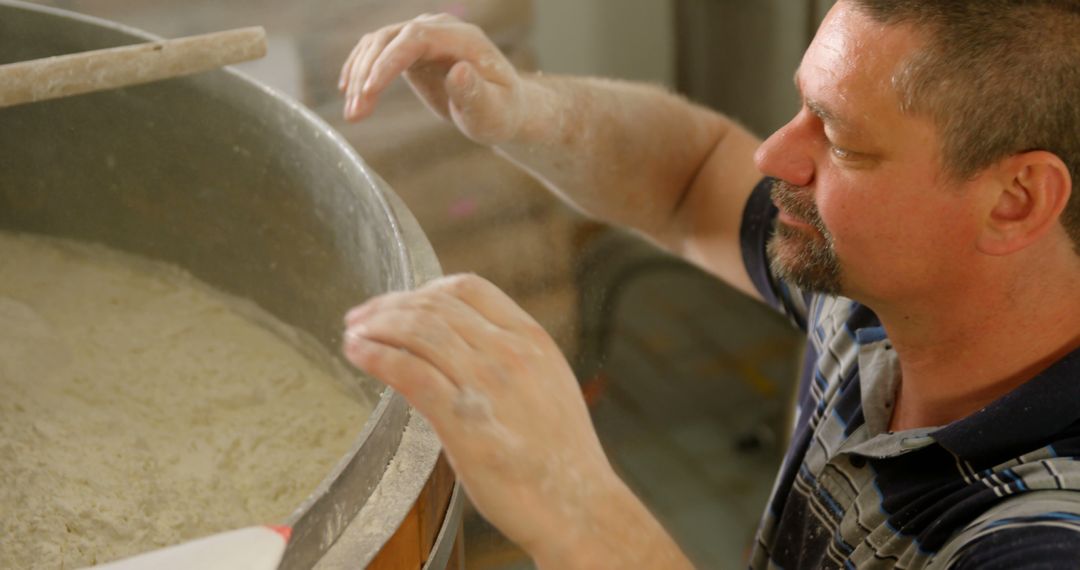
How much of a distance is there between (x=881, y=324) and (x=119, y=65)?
2.86 ft

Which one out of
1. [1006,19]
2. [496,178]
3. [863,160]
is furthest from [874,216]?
[496,178]

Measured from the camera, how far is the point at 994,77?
95cm

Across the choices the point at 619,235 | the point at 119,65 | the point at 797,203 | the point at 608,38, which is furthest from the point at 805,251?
the point at 608,38

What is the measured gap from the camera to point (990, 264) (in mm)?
1029

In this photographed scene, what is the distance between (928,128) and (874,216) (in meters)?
0.10

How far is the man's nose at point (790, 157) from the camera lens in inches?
43.0

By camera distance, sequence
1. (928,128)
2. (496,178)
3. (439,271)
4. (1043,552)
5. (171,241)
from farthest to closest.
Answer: (496,178) → (171,241) → (439,271) → (928,128) → (1043,552)

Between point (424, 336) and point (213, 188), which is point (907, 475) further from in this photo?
point (213, 188)

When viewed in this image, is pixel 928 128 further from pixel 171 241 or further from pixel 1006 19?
pixel 171 241

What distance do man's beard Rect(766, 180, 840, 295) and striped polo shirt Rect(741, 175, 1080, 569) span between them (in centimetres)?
15

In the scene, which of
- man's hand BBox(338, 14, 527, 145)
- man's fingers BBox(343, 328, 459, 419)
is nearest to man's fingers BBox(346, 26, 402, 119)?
man's hand BBox(338, 14, 527, 145)

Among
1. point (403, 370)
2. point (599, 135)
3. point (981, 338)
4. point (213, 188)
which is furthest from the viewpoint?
point (599, 135)

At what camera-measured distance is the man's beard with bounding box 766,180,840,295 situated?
1.10 metres

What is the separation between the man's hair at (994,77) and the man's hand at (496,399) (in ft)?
1.39
